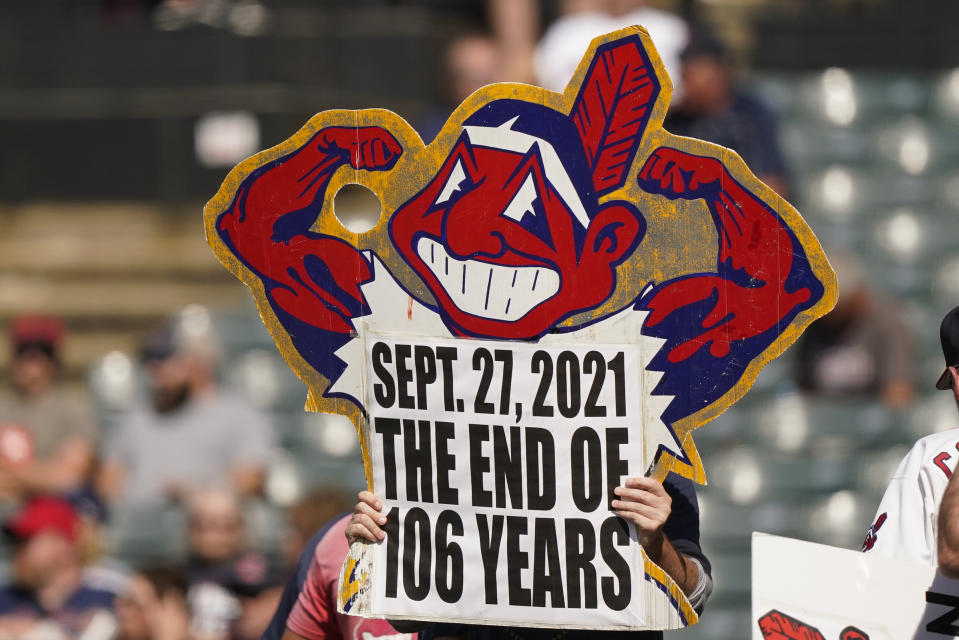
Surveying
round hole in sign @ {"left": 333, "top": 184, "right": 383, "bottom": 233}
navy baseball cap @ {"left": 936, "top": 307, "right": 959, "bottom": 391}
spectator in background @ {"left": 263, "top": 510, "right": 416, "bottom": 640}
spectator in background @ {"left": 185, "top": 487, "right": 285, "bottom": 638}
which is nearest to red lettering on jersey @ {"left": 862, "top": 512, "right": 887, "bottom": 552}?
navy baseball cap @ {"left": 936, "top": 307, "right": 959, "bottom": 391}

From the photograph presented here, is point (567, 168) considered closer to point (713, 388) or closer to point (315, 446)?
point (713, 388)

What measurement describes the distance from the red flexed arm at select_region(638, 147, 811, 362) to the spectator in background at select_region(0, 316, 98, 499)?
452 centimetres

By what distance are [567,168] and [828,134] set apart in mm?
5575

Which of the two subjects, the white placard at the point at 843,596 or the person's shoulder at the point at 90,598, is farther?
the person's shoulder at the point at 90,598

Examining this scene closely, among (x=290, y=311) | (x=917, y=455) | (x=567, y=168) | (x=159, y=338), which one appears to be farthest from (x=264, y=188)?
(x=159, y=338)

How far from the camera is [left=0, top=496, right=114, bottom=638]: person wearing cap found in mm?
5762

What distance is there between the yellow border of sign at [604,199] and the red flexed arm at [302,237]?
2 cm

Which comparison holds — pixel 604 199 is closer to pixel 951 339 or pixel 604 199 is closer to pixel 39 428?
pixel 951 339

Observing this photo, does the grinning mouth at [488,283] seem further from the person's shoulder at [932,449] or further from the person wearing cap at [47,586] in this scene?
the person wearing cap at [47,586]

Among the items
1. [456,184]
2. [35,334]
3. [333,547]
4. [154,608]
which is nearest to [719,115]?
[154,608]

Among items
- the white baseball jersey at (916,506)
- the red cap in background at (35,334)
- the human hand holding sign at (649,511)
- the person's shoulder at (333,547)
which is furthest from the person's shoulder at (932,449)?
the red cap in background at (35,334)

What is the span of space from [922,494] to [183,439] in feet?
13.8

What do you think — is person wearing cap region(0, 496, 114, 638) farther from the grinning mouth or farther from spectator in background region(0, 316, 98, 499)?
the grinning mouth

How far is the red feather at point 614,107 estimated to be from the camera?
2740mm
